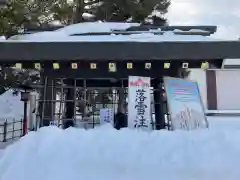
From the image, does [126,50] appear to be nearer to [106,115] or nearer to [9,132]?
[106,115]

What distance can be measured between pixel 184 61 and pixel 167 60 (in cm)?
50

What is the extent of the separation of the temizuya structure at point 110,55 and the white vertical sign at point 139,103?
0.47m

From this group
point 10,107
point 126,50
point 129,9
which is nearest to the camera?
point 126,50

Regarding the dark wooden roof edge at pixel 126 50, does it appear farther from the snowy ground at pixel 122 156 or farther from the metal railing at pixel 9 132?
the metal railing at pixel 9 132

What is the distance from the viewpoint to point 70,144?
245 inches

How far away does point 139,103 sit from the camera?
870 centimetres

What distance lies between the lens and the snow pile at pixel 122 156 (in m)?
5.75

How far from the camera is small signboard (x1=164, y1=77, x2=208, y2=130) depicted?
339 inches

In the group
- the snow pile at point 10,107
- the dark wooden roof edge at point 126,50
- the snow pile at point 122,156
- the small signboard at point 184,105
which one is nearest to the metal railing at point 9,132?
the snow pile at point 10,107

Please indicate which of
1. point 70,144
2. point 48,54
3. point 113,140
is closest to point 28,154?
point 70,144

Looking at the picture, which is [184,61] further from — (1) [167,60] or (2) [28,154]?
(2) [28,154]

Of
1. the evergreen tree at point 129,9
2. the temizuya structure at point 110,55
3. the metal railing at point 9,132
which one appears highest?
the evergreen tree at point 129,9

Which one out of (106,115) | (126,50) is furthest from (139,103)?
(106,115)

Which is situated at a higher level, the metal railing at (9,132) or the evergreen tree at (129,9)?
the evergreen tree at (129,9)
